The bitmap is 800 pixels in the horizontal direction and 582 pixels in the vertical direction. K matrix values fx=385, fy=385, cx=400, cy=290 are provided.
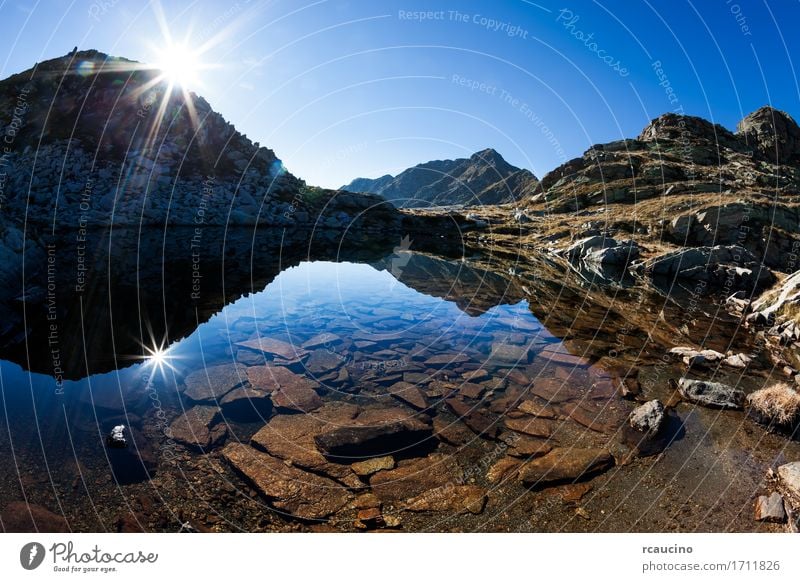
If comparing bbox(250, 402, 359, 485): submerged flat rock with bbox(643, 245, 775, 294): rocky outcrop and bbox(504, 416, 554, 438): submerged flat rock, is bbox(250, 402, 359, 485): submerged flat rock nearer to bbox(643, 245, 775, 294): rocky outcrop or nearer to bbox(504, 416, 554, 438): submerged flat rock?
bbox(504, 416, 554, 438): submerged flat rock

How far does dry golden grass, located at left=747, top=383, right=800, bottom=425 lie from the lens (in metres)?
10.9

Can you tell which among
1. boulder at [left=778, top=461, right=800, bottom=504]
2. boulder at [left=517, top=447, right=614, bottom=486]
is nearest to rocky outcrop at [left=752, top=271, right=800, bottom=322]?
boulder at [left=778, top=461, right=800, bottom=504]

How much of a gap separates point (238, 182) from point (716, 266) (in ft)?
270

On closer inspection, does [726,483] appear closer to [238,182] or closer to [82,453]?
[82,453]

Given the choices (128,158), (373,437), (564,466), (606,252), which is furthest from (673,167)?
(128,158)

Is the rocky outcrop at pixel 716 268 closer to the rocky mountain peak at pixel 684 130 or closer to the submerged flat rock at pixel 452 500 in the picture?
the submerged flat rock at pixel 452 500

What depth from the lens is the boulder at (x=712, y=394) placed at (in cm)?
1227

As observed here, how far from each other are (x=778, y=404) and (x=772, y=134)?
19598 centimetres

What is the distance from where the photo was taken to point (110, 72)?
267 ft


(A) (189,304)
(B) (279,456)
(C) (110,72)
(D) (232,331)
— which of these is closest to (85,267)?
(A) (189,304)

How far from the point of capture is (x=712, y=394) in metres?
12.6

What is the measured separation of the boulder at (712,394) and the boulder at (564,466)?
5330mm

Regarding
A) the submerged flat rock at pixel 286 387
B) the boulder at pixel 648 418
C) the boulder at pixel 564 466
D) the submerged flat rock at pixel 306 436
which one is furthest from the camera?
the submerged flat rock at pixel 286 387

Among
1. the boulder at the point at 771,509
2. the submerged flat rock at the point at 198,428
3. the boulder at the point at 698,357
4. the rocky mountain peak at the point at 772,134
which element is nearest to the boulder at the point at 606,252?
the boulder at the point at 698,357
